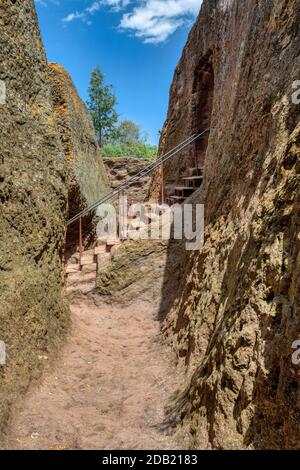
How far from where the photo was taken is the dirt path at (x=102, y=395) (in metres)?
3.25

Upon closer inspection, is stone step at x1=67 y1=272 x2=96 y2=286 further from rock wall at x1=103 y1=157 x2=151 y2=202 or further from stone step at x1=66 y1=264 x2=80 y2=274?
rock wall at x1=103 y1=157 x2=151 y2=202

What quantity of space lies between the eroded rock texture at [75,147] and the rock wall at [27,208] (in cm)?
345

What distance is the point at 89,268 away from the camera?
318 inches

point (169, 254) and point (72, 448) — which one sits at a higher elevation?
point (169, 254)

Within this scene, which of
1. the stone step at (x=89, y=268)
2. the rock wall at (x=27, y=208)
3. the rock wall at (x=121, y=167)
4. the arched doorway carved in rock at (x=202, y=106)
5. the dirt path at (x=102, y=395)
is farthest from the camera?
the rock wall at (x=121, y=167)

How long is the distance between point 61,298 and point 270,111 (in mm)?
3475

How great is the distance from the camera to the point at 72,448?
316 cm

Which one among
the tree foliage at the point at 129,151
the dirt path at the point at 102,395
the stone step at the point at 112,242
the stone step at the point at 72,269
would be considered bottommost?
the dirt path at the point at 102,395

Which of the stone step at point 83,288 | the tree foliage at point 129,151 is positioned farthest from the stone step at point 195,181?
the tree foliage at point 129,151

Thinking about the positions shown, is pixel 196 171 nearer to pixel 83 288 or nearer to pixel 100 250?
pixel 100 250

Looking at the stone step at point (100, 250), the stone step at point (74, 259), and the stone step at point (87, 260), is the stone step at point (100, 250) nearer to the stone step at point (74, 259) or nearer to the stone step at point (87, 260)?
the stone step at point (87, 260)

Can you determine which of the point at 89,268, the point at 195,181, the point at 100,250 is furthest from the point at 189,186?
the point at 89,268
